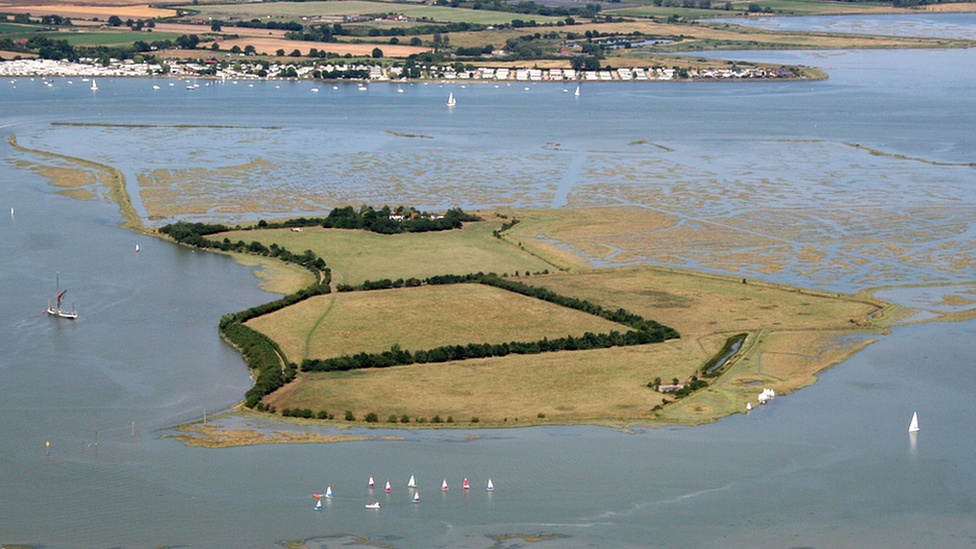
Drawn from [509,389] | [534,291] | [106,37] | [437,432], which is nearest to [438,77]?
[106,37]

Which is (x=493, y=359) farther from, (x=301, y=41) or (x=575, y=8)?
(x=575, y=8)

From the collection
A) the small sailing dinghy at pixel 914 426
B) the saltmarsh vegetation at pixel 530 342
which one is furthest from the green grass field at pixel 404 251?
the small sailing dinghy at pixel 914 426

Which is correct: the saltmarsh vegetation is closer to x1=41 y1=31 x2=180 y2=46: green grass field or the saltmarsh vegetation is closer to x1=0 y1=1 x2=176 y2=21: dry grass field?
x1=41 y1=31 x2=180 y2=46: green grass field

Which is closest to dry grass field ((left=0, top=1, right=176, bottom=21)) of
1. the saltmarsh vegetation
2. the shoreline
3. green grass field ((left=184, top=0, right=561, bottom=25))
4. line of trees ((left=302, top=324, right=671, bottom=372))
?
green grass field ((left=184, top=0, right=561, bottom=25))

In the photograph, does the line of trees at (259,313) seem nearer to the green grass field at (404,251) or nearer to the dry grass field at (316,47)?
the green grass field at (404,251)

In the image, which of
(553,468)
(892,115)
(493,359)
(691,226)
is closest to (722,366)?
(493,359)

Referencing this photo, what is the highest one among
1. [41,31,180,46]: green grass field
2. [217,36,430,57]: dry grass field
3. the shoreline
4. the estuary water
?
[41,31,180,46]: green grass field
